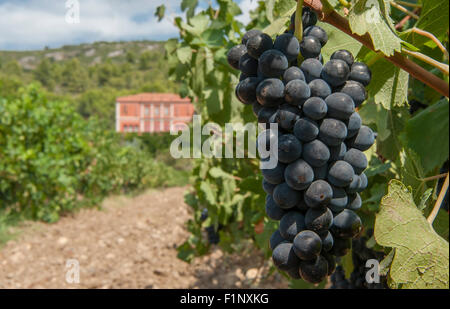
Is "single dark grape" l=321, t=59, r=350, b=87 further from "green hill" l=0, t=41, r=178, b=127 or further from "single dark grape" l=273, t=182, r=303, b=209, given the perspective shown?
"green hill" l=0, t=41, r=178, b=127

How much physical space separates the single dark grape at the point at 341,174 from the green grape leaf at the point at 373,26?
22 centimetres

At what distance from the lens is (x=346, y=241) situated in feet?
2.75

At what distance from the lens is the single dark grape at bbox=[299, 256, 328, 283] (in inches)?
29.7

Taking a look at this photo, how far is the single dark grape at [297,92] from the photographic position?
77 cm

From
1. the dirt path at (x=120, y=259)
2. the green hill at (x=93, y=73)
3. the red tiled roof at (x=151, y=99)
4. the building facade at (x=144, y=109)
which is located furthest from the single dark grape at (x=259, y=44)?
the green hill at (x=93, y=73)

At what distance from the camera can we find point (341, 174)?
0.78 metres

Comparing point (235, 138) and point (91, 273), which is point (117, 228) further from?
point (235, 138)

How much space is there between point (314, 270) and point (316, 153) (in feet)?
0.71

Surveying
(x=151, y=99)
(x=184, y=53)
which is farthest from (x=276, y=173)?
(x=151, y=99)

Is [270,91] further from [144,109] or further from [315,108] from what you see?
[144,109]

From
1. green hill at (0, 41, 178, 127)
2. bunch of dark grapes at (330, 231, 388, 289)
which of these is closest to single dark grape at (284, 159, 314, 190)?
bunch of dark grapes at (330, 231, 388, 289)

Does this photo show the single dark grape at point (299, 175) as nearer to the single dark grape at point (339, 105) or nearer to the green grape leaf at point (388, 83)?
the single dark grape at point (339, 105)

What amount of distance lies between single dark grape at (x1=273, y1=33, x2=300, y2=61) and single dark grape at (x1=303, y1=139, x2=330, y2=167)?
0.58ft
